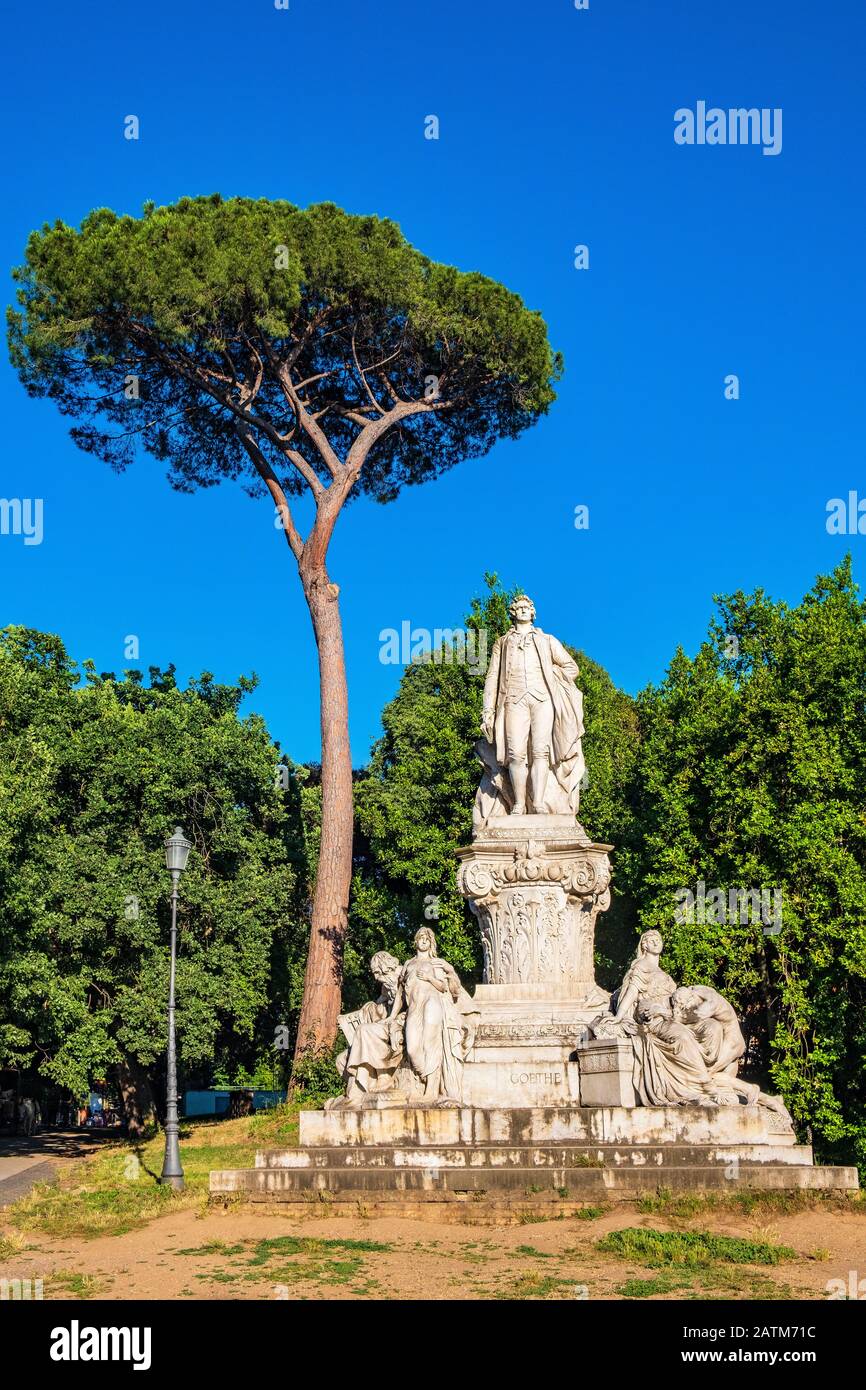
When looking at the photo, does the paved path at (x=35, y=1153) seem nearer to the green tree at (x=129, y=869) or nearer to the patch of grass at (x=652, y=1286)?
the green tree at (x=129, y=869)

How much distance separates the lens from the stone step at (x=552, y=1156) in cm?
1202

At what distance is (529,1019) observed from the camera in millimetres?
14352

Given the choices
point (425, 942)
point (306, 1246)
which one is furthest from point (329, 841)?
point (306, 1246)

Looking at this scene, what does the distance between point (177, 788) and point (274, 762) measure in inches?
99.4

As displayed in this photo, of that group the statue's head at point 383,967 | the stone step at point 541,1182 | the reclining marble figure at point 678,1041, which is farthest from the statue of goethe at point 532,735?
the stone step at point 541,1182

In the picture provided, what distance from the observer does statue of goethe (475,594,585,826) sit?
15.9 meters

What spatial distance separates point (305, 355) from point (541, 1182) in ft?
62.2

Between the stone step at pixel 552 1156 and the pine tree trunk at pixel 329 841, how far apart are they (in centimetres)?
1064

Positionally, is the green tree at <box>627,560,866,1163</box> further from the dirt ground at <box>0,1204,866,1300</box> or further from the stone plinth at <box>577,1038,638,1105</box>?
the dirt ground at <box>0,1204,866,1300</box>

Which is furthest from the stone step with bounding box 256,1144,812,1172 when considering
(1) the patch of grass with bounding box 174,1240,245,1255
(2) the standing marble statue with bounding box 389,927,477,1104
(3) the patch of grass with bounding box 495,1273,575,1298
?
(3) the patch of grass with bounding box 495,1273,575,1298

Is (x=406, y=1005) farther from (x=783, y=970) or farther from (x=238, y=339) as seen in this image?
(x=238, y=339)

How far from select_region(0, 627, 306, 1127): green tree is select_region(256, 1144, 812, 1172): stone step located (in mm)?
10831

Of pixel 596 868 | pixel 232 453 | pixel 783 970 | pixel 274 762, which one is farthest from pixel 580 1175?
pixel 232 453

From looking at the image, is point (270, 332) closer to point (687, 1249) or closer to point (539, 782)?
point (539, 782)
